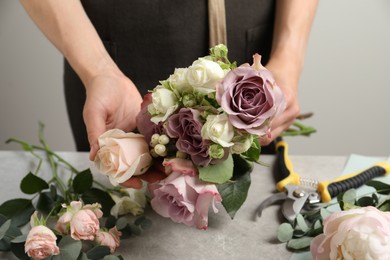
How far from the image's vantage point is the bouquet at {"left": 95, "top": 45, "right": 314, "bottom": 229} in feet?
1.97

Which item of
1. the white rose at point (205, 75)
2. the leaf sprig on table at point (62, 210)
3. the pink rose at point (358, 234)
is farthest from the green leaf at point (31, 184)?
the pink rose at point (358, 234)

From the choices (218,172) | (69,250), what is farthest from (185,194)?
(69,250)

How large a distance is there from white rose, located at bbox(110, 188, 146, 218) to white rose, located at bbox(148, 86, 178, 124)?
0.62ft

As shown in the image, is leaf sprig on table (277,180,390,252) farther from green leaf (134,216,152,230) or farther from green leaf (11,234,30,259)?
green leaf (11,234,30,259)

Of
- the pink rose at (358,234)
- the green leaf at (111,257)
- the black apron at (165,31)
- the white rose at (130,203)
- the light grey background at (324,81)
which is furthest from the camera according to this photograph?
the light grey background at (324,81)

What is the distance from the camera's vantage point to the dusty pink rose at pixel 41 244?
2.21 feet

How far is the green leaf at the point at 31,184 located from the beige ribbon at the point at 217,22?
41cm

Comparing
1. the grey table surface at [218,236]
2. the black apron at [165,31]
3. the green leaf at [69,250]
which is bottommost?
the grey table surface at [218,236]

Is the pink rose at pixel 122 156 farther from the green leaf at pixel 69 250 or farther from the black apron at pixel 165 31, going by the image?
the black apron at pixel 165 31

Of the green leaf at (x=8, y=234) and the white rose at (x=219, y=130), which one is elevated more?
the white rose at (x=219, y=130)

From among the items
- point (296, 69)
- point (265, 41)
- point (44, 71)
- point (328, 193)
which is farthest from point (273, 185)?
point (44, 71)

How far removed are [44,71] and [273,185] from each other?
133 cm

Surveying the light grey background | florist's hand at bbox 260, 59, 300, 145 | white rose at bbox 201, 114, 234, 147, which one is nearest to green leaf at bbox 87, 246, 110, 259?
white rose at bbox 201, 114, 234, 147

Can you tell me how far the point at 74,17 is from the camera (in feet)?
3.15
